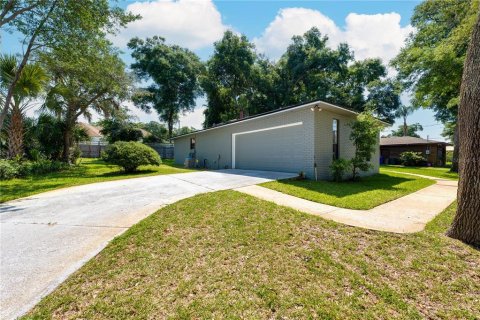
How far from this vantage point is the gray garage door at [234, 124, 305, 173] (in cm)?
979

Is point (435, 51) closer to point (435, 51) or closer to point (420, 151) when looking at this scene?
point (435, 51)

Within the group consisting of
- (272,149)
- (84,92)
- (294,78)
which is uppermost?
(294,78)

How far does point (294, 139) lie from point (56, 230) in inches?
333

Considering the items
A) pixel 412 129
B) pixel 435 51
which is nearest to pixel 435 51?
pixel 435 51

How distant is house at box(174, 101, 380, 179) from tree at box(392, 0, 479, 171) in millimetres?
6016

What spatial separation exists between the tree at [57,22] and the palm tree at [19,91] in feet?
5.17

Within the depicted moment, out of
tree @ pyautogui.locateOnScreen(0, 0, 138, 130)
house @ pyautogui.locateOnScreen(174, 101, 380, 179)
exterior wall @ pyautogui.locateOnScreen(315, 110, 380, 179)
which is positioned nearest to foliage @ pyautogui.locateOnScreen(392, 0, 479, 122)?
house @ pyautogui.locateOnScreen(174, 101, 380, 179)

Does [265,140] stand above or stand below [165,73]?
below

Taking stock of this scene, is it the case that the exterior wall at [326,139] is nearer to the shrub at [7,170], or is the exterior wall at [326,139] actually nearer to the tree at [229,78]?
the shrub at [7,170]

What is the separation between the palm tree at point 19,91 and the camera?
32.6 ft

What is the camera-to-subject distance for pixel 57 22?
8484 mm

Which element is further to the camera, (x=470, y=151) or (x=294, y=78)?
(x=294, y=78)

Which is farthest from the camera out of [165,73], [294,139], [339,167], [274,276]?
[165,73]

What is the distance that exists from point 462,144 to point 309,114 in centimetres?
609
